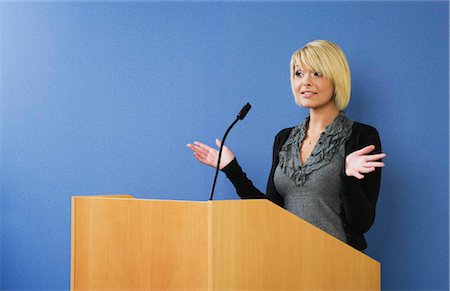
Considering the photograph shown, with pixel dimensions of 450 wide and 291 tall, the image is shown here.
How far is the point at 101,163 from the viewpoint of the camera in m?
2.90

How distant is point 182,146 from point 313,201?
2.68 feet

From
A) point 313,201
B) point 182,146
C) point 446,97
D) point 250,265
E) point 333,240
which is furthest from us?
point 182,146

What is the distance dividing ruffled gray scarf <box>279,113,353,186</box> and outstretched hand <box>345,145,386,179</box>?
445mm

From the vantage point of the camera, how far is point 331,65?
7.88 ft

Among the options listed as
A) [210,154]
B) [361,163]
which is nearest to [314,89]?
[210,154]

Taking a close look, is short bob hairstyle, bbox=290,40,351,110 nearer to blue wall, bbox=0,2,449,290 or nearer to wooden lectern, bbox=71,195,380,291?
blue wall, bbox=0,2,449,290

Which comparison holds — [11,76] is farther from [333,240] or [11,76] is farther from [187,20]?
[333,240]

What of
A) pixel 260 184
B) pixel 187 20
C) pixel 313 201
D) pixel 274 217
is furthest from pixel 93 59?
pixel 274 217

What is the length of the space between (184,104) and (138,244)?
50.4 inches

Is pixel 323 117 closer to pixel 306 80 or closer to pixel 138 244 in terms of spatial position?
pixel 306 80

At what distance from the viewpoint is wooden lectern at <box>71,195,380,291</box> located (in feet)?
5.16

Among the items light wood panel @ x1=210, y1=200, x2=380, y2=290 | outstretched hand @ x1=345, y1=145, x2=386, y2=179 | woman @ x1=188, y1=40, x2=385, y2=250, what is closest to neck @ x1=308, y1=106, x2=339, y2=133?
woman @ x1=188, y1=40, x2=385, y2=250

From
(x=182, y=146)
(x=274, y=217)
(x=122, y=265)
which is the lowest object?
(x=122, y=265)

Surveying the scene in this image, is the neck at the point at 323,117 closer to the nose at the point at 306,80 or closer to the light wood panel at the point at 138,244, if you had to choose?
the nose at the point at 306,80
